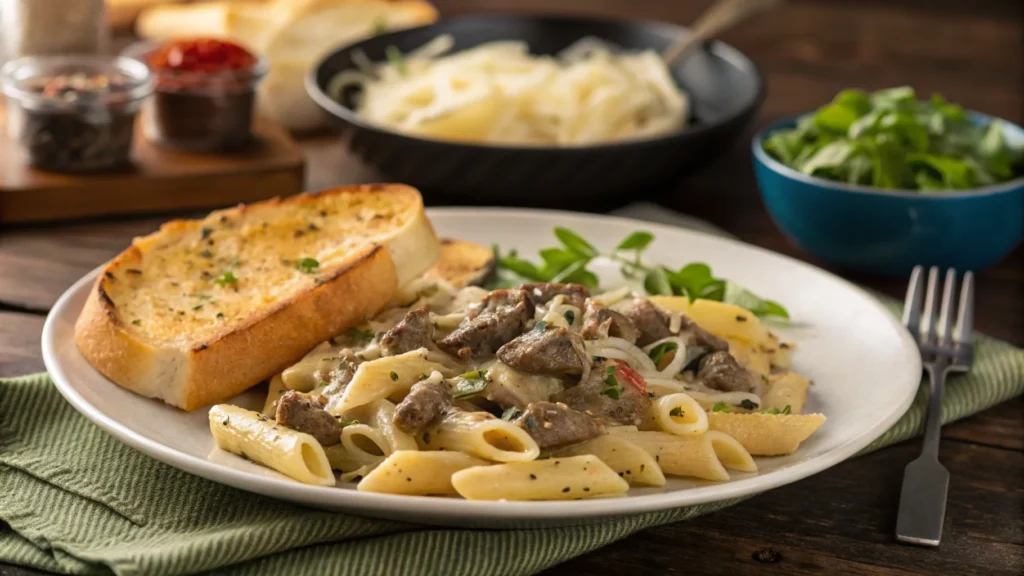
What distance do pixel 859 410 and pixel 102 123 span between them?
321 cm

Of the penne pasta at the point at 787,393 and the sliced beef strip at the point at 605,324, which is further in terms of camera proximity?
the penne pasta at the point at 787,393

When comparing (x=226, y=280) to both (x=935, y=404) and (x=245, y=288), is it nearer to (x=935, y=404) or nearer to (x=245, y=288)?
(x=245, y=288)

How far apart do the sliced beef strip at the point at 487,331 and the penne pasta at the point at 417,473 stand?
37cm

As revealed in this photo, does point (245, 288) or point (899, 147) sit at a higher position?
point (899, 147)

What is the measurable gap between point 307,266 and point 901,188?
220 cm

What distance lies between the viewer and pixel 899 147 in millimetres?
4266

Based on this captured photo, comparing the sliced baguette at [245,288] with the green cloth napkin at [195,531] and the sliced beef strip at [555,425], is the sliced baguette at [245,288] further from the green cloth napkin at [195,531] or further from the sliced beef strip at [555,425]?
A: the sliced beef strip at [555,425]

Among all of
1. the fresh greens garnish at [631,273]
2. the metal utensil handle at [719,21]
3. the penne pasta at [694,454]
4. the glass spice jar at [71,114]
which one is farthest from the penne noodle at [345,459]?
the metal utensil handle at [719,21]

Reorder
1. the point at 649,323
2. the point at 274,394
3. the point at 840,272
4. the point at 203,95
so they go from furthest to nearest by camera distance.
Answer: the point at 203,95
the point at 840,272
the point at 649,323
the point at 274,394

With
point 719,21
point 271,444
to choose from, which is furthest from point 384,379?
point 719,21

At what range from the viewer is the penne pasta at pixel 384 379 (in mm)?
2709

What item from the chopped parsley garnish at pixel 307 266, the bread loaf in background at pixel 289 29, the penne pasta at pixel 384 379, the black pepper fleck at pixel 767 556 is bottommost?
the bread loaf in background at pixel 289 29

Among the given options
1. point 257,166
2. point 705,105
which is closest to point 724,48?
point 705,105

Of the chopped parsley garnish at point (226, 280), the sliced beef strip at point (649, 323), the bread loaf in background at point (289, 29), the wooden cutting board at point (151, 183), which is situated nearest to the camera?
the sliced beef strip at point (649, 323)
